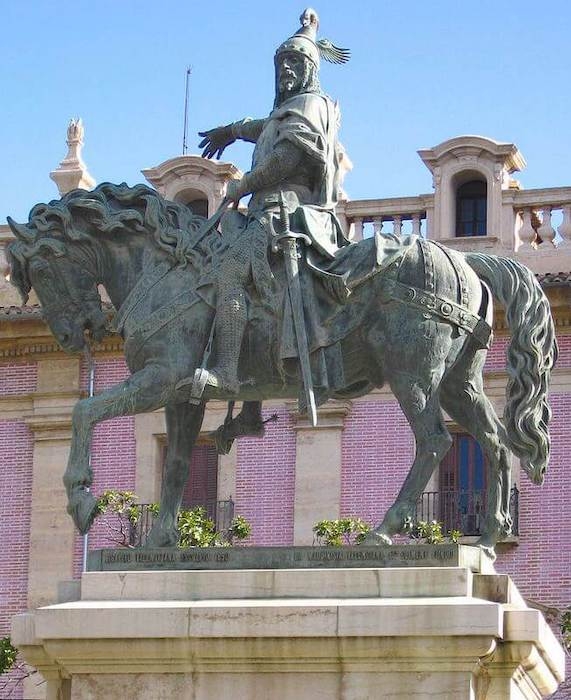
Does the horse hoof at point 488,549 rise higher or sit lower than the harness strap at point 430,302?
lower

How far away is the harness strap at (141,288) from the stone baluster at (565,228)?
55.1 ft

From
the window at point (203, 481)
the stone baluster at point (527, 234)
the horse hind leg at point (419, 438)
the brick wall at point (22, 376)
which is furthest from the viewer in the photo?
the brick wall at point (22, 376)

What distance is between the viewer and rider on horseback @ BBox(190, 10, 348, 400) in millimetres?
15078

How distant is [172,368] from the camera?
1511 centimetres

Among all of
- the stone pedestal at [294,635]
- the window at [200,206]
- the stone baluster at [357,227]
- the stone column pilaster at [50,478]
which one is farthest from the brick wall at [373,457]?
the stone pedestal at [294,635]

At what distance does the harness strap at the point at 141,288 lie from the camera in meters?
15.4

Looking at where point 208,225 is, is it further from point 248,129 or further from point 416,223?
point 416,223

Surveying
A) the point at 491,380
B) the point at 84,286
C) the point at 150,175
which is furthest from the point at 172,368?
the point at 150,175

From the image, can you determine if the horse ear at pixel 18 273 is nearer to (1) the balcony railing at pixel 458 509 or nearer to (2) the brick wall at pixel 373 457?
(1) the balcony railing at pixel 458 509

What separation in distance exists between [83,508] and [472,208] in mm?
18413

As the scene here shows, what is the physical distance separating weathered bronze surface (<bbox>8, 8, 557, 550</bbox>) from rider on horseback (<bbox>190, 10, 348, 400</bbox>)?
1cm

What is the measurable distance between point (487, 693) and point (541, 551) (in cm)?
1697

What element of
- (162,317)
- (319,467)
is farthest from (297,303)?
(319,467)

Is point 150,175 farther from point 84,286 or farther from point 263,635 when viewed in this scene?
point 263,635
